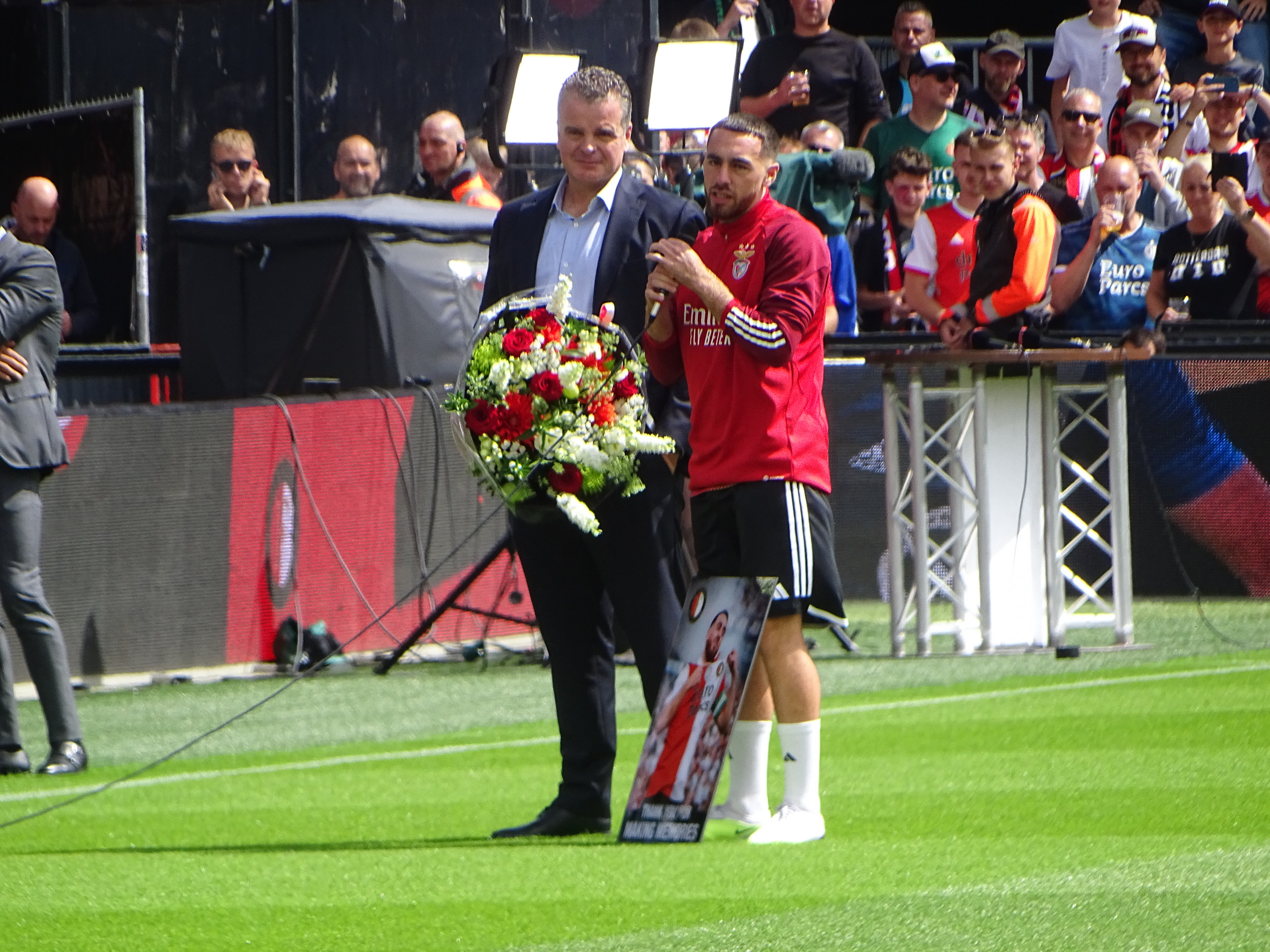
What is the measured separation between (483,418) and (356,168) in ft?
31.4

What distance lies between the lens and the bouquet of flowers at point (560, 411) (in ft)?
20.2

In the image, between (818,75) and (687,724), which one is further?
(818,75)

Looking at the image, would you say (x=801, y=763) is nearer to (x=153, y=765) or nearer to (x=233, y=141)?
(x=153, y=765)

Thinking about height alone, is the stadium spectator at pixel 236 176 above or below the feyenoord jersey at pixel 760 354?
above

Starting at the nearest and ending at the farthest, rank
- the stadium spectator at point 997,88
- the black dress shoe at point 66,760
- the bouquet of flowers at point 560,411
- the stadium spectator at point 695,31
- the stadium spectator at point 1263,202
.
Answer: the bouquet of flowers at point 560,411 < the black dress shoe at point 66,760 < the stadium spectator at point 1263,202 < the stadium spectator at point 695,31 < the stadium spectator at point 997,88

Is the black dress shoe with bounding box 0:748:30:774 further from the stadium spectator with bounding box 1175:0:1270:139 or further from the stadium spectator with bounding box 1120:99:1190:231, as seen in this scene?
the stadium spectator with bounding box 1175:0:1270:139

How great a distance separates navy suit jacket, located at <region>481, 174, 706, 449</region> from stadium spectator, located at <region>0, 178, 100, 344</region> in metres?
8.76

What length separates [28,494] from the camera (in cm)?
873

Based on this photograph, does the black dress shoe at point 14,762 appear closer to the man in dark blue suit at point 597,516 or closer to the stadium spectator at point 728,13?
the man in dark blue suit at point 597,516

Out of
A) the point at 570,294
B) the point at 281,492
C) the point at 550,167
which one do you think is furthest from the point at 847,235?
the point at 570,294

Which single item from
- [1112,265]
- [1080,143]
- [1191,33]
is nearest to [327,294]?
[1112,265]

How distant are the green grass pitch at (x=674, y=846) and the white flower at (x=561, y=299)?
62.2 inches

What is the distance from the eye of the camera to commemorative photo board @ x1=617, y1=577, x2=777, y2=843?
240 inches

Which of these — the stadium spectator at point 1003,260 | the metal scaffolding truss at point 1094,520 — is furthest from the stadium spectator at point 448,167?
the metal scaffolding truss at point 1094,520
